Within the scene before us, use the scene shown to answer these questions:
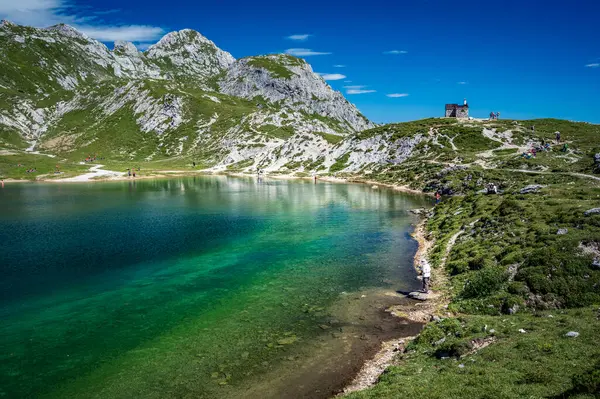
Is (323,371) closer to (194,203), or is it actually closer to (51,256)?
(51,256)

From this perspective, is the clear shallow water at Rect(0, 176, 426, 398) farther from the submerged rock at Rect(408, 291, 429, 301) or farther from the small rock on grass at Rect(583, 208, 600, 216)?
the small rock on grass at Rect(583, 208, 600, 216)

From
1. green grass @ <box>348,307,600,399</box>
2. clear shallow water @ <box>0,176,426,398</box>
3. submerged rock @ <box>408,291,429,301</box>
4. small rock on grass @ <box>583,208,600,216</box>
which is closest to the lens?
green grass @ <box>348,307,600,399</box>

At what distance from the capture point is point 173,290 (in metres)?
43.9

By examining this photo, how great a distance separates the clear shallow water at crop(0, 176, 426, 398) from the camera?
2767 centimetres

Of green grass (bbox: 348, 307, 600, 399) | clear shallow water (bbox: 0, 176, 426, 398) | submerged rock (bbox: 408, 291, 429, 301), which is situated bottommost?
clear shallow water (bbox: 0, 176, 426, 398)

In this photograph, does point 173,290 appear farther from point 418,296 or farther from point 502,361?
point 502,361

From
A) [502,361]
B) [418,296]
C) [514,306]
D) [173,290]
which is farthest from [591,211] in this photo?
[173,290]

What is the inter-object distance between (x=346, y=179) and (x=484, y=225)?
133638mm

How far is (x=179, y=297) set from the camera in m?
41.8

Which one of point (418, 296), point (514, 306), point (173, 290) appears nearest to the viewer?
point (514, 306)

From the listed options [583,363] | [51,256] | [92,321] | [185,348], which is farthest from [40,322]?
[583,363]

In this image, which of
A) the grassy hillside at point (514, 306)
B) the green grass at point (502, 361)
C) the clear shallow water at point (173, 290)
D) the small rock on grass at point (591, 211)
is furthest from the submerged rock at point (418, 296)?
the small rock on grass at point (591, 211)

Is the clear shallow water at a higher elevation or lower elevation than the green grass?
lower

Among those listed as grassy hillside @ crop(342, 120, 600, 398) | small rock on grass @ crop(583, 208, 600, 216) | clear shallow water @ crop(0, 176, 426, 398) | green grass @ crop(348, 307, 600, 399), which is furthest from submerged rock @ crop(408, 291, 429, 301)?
small rock on grass @ crop(583, 208, 600, 216)
